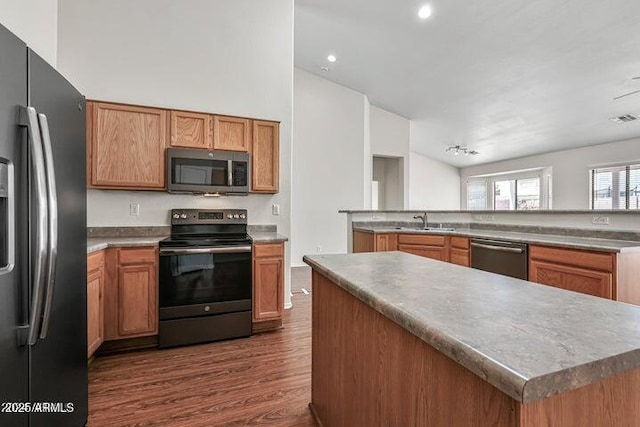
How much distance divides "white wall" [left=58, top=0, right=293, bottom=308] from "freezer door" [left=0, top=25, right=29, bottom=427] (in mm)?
2205

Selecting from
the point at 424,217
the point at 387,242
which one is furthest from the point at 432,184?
the point at 387,242

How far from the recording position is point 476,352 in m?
0.59

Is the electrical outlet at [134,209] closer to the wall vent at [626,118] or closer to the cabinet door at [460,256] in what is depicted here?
the cabinet door at [460,256]

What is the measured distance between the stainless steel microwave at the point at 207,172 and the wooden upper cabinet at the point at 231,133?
11 cm

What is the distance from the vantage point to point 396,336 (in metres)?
0.97

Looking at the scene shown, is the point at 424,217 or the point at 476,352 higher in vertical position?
the point at 424,217

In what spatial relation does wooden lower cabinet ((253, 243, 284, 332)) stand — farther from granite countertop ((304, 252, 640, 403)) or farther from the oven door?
granite countertop ((304, 252, 640, 403))

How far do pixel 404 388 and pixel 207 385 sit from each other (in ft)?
5.33

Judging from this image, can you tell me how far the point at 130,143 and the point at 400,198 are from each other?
6.17m

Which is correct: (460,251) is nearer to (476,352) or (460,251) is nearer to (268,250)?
(268,250)

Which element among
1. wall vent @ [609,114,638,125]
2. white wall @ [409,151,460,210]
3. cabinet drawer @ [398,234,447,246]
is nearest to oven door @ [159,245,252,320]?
cabinet drawer @ [398,234,447,246]

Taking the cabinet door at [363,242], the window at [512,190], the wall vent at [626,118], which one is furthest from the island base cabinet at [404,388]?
the window at [512,190]

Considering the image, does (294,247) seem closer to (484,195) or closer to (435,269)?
(435,269)

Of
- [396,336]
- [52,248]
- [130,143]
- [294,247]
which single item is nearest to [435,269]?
[396,336]
